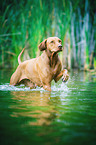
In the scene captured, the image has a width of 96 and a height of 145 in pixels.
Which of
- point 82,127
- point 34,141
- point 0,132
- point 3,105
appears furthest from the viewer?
point 3,105

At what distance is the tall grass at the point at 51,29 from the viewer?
1064cm

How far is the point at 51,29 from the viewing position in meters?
11.3

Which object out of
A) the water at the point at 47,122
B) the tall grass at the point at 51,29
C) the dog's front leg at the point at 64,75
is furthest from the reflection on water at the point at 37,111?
the tall grass at the point at 51,29

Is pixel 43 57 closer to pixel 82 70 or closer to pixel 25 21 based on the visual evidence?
pixel 25 21

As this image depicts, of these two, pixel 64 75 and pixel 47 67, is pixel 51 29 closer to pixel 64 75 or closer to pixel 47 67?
pixel 47 67

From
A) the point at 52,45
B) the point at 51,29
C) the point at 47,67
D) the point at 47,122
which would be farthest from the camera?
the point at 51,29

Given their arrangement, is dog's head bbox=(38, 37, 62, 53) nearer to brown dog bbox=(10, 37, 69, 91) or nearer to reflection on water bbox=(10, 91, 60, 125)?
brown dog bbox=(10, 37, 69, 91)

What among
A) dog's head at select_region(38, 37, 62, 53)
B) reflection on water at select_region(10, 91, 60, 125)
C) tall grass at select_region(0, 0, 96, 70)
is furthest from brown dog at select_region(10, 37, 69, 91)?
tall grass at select_region(0, 0, 96, 70)

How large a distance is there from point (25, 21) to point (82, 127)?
28.6 ft

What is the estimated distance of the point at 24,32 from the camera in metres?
11.2

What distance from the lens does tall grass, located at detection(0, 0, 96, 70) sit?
10641 mm

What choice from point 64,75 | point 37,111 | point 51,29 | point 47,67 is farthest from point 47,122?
point 51,29

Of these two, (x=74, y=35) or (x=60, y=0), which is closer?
(x=60, y=0)

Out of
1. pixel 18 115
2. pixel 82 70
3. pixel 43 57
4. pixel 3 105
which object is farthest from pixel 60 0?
pixel 18 115
